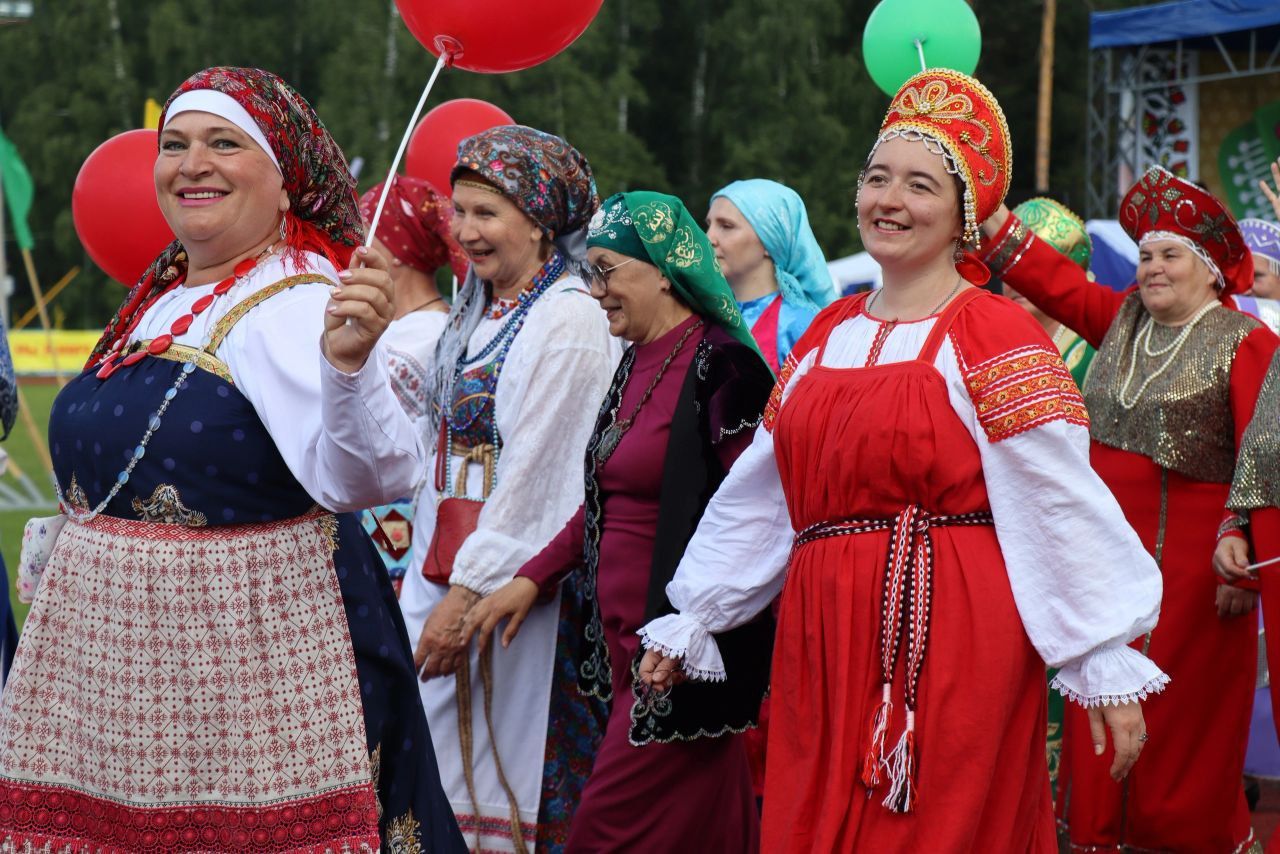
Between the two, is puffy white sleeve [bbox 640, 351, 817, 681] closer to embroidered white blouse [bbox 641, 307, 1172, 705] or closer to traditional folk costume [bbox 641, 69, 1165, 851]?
traditional folk costume [bbox 641, 69, 1165, 851]

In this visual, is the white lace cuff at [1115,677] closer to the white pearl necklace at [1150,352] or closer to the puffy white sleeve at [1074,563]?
the puffy white sleeve at [1074,563]

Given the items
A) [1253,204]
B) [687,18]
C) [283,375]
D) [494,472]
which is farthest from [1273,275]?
[687,18]

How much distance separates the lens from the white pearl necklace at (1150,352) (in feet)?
17.4

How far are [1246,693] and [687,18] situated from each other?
31.2m

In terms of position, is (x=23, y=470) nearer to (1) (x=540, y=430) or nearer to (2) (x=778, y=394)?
(1) (x=540, y=430)

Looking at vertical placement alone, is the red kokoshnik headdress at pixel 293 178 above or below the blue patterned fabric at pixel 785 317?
above

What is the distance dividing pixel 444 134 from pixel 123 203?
1959mm

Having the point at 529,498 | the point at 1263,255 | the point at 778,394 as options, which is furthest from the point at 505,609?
the point at 1263,255

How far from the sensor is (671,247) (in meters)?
4.30

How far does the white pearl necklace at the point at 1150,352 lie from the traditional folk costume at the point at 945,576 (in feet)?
6.71

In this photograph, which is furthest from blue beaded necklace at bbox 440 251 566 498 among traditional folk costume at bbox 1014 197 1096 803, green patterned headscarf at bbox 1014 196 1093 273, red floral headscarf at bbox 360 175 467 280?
green patterned headscarf at bbox 1014 196 1093 273

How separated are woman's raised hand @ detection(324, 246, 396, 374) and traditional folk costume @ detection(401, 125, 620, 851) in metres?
1.90

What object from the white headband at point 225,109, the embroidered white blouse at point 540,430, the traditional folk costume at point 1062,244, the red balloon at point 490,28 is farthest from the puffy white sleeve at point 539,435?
the traditional folk costume at point 1062,244

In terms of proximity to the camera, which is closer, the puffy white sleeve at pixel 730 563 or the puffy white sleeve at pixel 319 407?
the puffy white sleeve at pixel 319 407
